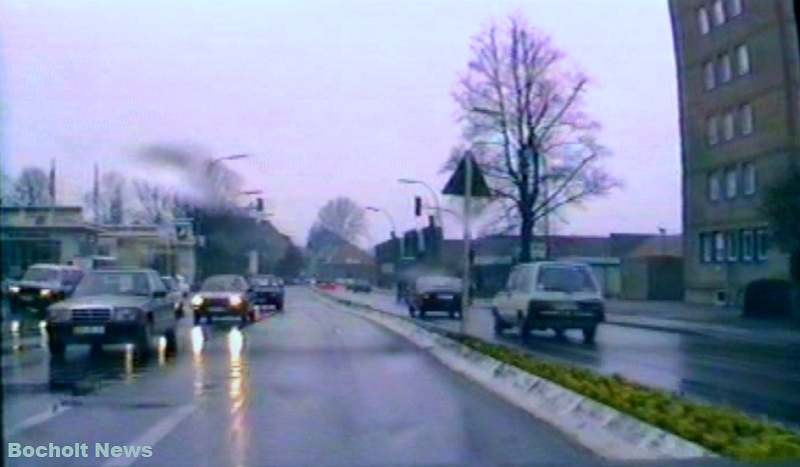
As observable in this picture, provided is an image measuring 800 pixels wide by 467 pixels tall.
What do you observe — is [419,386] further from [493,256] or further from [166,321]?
[493,256]

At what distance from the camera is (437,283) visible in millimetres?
44156

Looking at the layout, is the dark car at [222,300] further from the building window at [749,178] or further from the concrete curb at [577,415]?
the building window at [749,178]

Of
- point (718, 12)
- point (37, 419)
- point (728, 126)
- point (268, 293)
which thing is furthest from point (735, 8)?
point (37, 419)

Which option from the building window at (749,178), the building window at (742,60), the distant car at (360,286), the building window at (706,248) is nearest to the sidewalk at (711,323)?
the building window at (749,178)

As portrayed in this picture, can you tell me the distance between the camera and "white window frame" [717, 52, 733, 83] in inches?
2090

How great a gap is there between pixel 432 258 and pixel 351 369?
22.8 metres

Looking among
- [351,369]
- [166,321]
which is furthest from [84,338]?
[351,369]

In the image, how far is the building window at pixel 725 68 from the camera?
53100 millimetres

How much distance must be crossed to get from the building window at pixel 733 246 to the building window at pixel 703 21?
9.28 m

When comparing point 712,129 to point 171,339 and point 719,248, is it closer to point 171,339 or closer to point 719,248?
point 719,248

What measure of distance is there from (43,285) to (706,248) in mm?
33001

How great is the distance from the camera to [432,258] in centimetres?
4088

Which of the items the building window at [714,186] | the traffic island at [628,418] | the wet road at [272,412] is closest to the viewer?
the traffic island at [628,418]

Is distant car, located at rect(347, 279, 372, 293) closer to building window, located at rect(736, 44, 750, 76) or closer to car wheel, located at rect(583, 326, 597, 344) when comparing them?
building window, located at rect(736, 44, 750, 76)
